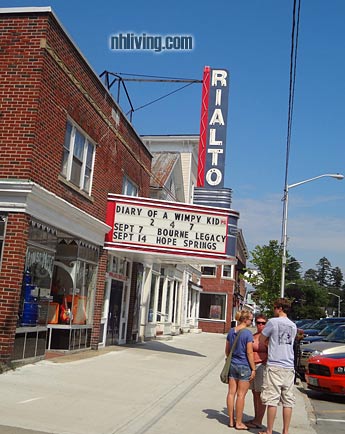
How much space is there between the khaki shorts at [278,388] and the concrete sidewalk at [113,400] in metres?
0.85

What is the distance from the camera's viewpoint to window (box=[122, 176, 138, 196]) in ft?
58.5

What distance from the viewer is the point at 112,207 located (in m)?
15.8

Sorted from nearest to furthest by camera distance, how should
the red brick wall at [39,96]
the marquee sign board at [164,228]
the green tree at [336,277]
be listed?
the red brick wall at [39,96]
the marquee sign board at [164,228]
the green tree at [336,277]

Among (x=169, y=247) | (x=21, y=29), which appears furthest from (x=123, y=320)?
(x=21, y=29)

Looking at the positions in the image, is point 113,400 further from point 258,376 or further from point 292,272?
point 292,272

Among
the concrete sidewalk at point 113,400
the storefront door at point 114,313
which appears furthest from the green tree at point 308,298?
the concrete sidewalk at point 113,400

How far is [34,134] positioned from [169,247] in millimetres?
6290

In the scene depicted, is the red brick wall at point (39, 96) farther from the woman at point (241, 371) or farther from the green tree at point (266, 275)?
the green tree at point (266, 275)

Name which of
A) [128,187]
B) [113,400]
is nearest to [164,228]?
[128,187]

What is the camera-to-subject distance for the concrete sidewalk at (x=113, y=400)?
22.4 feet

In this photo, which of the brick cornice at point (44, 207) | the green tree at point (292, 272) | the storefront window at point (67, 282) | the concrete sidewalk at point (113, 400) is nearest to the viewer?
the concrete sidewalk at point (113, 400)

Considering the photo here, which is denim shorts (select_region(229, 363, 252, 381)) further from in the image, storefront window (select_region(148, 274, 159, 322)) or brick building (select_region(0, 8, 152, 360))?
storefront window (select_region(148, 274, 159, 322))

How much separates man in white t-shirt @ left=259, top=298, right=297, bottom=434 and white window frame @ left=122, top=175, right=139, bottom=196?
1132cm

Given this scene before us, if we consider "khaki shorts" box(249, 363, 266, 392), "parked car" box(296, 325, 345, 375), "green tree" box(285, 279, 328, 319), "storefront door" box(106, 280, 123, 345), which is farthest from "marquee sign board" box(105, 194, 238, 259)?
"green tree" box(285, 279, 328, 319)
